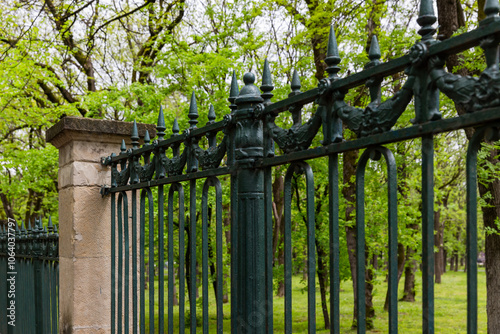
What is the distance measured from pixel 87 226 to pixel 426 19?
9.65 ft

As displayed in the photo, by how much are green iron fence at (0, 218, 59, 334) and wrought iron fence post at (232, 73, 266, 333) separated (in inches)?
99.4

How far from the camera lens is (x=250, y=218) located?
2.08 m

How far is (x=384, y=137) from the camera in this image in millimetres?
1457

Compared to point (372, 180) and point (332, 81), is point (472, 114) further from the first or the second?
point (372, 180)

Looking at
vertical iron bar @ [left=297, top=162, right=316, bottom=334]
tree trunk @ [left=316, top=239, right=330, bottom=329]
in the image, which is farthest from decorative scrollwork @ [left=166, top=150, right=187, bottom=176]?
tree trunk @ [left=316, top=239, right=330, bottom=329]

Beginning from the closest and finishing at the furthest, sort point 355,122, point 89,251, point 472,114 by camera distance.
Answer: point 472,114 < point 355,122 < point 89,251

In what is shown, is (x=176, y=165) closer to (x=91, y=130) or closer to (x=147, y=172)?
(x=147, y=172)

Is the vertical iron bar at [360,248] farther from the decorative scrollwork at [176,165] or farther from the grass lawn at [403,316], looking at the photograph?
the grass lawn at [403,316]

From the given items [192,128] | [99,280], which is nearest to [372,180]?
[99,280]

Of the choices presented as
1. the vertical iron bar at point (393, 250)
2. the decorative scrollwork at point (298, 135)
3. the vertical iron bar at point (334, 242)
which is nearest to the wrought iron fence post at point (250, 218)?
the decorative scrollwork at point (298, 135)

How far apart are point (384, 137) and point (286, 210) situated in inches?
21.0

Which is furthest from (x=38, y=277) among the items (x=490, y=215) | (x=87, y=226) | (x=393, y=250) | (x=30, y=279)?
(x=490, y=215)

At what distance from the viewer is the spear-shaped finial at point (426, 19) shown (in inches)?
52.4

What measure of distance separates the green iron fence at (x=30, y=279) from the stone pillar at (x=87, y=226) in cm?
54
